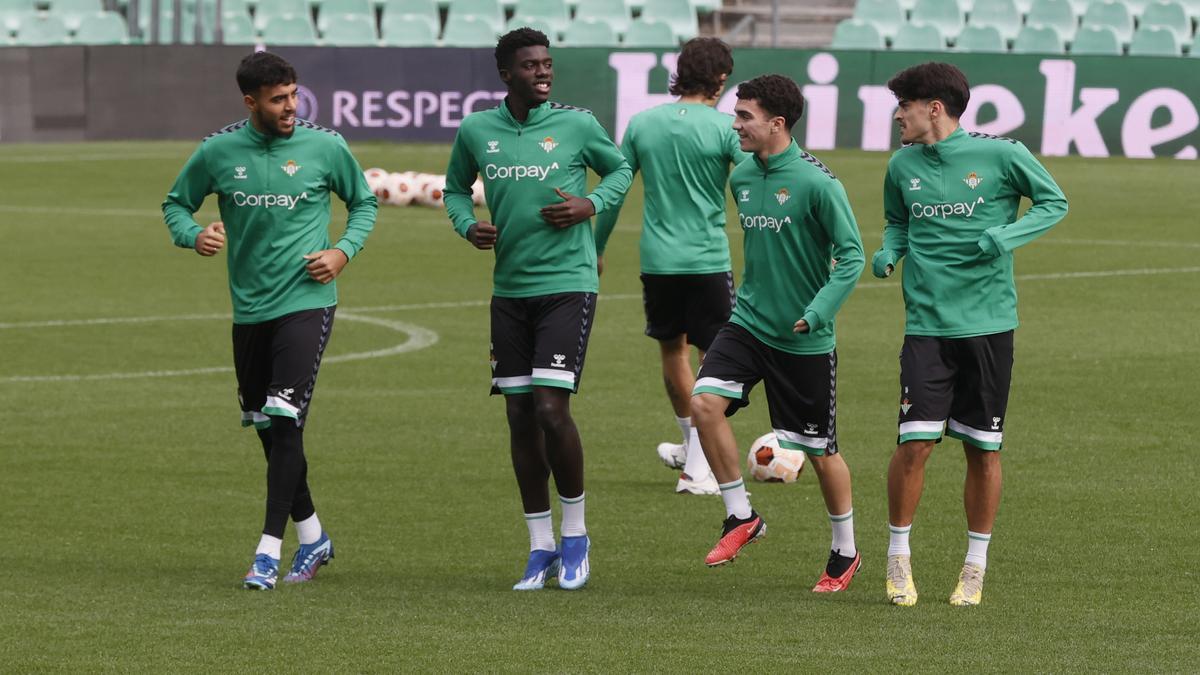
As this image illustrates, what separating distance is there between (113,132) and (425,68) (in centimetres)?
556

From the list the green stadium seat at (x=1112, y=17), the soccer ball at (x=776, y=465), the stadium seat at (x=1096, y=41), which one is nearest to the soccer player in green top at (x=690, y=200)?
the soccer ball at (x=776, y=465)

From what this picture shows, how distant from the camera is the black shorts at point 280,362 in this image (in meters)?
7.74

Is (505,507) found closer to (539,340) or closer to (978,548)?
(539,340)

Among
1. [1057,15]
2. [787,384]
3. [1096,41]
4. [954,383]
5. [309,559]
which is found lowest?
[1096,41]

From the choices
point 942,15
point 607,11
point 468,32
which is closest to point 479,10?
point 468,32

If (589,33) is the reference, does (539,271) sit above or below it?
above

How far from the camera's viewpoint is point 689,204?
9688 millimetres

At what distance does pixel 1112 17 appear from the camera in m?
35.8

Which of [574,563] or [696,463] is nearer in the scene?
[574,563]

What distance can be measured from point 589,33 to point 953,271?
2894 centimetres

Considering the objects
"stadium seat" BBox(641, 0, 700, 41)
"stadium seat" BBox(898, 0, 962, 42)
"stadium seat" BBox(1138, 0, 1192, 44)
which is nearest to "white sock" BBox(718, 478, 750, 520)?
"stadium seat" BBox(1138, 0, 1192, 44)

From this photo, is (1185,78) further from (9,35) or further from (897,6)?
(9,35)

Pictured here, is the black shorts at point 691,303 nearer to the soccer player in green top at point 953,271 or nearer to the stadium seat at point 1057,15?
the soccer player in green top at point 953,271

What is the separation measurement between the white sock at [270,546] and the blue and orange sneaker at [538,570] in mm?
886
